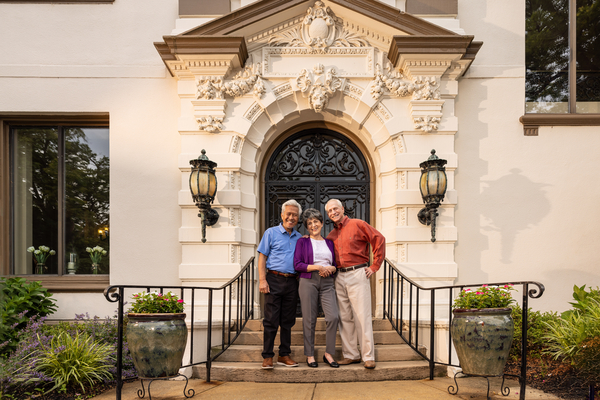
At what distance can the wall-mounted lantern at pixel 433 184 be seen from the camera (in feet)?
20.4

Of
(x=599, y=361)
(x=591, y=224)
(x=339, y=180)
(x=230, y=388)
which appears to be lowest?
(x=230, y=388)

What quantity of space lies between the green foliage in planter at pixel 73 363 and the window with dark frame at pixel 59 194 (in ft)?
6.52

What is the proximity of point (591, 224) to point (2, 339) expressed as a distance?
7858mm

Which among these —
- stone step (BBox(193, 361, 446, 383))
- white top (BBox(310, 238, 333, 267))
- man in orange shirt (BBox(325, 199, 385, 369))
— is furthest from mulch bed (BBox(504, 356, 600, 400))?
white top (BBox(310, 238, 333, 267))

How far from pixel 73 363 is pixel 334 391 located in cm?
278

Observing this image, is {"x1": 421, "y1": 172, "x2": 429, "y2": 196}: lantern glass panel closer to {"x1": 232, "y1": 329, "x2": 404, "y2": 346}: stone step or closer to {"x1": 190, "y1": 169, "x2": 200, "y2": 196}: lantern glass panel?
{"x1": 232, "y1": 329, "x2": 404, "y2": 346}: stone step

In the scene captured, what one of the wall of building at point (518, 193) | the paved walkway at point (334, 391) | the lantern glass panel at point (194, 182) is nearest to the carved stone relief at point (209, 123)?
the lantern glass panel at point (194, 182)

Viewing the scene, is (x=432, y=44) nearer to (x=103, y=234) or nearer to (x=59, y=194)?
(x=103, y=234)

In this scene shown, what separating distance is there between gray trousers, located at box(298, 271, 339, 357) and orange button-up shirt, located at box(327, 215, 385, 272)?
1.05ft

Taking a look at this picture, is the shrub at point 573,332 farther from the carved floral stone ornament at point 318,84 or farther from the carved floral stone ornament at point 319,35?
the carved floral stone ornament at point 319,35

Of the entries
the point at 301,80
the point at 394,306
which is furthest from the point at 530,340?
the point at 301,80

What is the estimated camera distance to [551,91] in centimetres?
723

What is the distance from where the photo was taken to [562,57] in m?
7.35

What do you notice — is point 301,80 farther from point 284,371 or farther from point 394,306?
point 284,371
